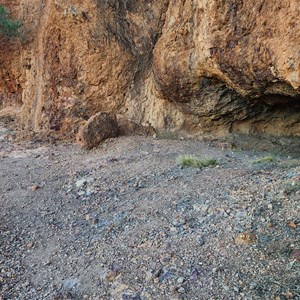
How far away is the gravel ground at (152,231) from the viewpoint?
10.4 ft

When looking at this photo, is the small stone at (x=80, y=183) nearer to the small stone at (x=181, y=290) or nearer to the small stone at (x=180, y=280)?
the small stone at (x=180, y=280)

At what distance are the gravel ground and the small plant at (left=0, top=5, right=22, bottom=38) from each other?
17.5ft

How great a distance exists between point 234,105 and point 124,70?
8.89 feet

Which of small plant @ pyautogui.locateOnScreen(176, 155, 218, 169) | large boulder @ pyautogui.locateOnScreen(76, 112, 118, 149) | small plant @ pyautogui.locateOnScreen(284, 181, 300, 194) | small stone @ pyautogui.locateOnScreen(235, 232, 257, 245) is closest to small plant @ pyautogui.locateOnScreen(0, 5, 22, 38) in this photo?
large boulder @ pyautogui.locateOnScreen(76, 112, 118, 149)

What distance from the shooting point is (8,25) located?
996 centimetres

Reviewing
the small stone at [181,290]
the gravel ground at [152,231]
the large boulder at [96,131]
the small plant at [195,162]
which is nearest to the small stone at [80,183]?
the gravel ground at [152,231]

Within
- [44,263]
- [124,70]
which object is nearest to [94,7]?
[124,70]

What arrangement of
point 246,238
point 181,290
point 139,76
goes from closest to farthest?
point 181,290 < point 246,238 < point 139,76

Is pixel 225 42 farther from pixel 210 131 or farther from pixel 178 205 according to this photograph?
pixel 178 205

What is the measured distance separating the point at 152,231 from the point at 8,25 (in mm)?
8243

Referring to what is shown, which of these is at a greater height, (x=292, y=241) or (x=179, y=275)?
(x=292, y=241)

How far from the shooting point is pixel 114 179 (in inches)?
224

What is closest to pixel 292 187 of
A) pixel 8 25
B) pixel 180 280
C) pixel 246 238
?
pixel 246 238

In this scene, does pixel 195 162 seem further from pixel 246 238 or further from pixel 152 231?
pixel 246 238
